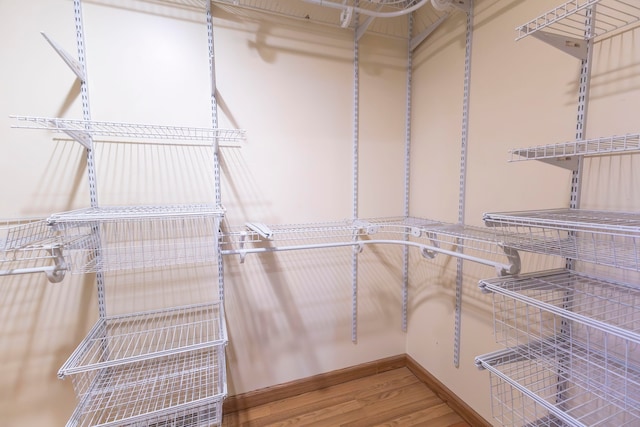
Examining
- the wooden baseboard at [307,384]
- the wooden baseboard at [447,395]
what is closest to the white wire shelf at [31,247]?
the wooden baseboard at [307,384]

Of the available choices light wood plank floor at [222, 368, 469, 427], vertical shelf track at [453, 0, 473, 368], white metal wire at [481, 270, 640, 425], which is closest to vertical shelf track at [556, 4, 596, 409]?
white metal wire at [481, 270, 640, 425]

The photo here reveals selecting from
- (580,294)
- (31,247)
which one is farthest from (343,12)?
(31,247)

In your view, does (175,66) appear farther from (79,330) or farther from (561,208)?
(561,208)

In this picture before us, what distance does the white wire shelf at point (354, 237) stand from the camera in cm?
133

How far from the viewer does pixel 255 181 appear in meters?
1.59

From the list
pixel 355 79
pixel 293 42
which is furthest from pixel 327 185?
pixel 293 42

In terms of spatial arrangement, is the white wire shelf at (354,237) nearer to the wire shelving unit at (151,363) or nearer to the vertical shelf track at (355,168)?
the vertical shelf track at (355,168)

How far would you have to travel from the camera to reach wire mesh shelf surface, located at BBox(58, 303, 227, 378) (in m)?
1.36

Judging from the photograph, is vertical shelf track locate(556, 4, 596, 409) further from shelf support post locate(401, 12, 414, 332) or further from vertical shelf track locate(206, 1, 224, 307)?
vertical shelf track locate(206, 1, 224, 307)

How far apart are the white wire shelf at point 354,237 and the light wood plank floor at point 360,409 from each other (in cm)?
92

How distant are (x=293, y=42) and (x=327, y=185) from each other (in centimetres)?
84

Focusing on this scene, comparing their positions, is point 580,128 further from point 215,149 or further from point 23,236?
point 23,236

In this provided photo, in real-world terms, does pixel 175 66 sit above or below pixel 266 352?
above

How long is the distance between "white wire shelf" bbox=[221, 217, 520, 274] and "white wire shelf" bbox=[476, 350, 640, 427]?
16.9 inches
